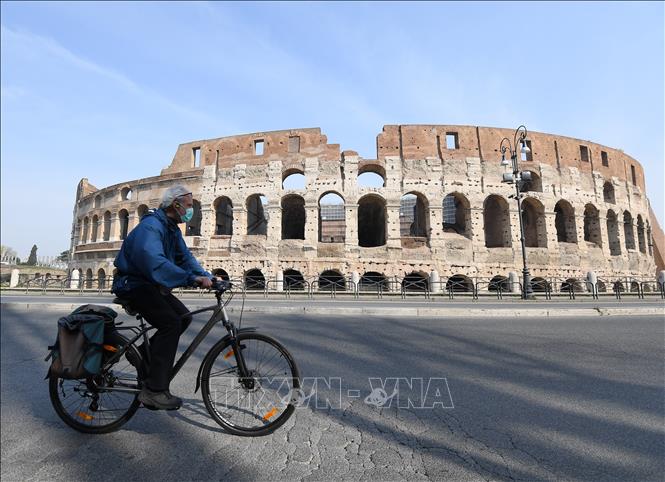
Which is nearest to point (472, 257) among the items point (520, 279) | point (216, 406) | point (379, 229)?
point (520, 279)

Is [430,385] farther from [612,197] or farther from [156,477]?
[612,197]

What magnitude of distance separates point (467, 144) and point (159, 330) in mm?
23950

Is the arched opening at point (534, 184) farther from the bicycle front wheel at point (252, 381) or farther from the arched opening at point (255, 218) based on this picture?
the bicycle front wheel at point (252, 381)

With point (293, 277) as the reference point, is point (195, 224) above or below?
above

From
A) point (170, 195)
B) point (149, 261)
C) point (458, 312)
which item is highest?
point (170, 195)

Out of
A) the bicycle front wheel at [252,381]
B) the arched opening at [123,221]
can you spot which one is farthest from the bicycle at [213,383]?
the arched opening at [123,221]

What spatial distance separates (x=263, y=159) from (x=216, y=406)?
2206 centimetres

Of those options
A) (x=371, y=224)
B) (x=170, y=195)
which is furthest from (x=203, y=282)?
(x=371, y=224)

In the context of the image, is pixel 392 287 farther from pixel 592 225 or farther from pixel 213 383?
pixel 213 383

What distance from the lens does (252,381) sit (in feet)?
7.88

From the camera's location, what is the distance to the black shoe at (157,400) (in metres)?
2.19

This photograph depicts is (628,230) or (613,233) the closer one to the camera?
(613,233)

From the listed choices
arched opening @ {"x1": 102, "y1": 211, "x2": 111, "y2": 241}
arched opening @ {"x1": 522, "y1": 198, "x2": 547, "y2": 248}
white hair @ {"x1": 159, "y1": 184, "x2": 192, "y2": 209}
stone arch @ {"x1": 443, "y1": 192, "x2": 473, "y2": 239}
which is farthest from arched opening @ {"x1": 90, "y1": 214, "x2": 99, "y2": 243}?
arched opening @ {"x1": 522, "y1": 198, "x2": 547, "y2": 248}

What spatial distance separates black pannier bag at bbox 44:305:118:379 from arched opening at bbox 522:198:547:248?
83.0 feet
